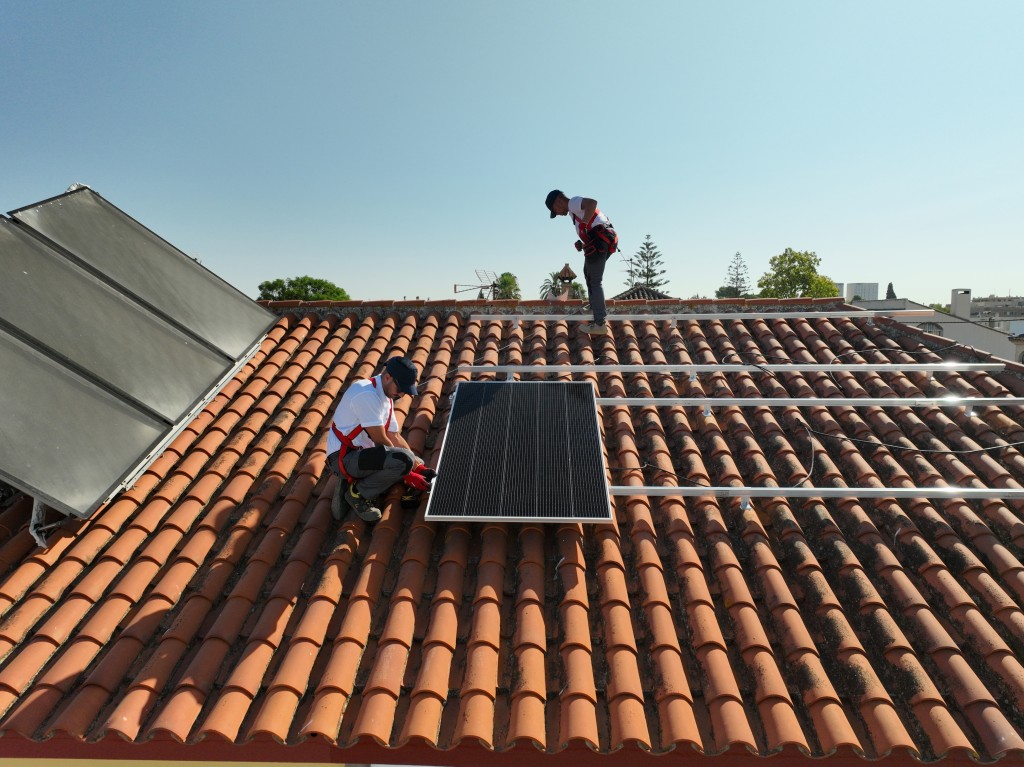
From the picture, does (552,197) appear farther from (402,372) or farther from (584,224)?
(402,372)

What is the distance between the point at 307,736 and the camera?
11.0ft

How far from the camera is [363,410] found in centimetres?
457

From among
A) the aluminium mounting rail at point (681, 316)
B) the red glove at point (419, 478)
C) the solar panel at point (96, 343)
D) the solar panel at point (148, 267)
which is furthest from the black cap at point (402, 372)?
the aluminium mounting rail at point (681, 316)

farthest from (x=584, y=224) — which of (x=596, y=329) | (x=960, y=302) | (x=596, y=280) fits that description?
(x=960, y=302)

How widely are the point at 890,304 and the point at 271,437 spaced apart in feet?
188

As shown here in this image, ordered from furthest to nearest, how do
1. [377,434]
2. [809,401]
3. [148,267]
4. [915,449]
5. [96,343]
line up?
[148,267], [809,401], [915,449], [96,343], [377,434]

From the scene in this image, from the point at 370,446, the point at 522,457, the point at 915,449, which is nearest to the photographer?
the point at 370,446

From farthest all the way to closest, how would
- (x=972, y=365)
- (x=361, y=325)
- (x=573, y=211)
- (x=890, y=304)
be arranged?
(x=890, y=304), (x=361, y=325), (x=573, y=211), (x=972, y=365)

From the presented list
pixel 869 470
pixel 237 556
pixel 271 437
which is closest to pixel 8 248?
pixel 271 437

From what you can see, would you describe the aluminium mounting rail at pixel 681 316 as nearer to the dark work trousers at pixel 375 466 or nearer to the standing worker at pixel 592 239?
the standing worker at pixel 592 239

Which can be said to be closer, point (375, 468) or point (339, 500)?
point (375, 468)

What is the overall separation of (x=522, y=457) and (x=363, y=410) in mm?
1439

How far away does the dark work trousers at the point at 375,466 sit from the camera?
4566 mm

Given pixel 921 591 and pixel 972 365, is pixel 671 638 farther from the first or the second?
pixel 972 365
